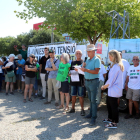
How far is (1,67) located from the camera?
852cm

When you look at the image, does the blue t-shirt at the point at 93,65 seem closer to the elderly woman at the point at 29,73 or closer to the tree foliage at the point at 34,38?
the elderly woman at the point at 29,73

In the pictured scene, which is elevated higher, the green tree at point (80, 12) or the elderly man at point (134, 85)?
the green tree at point (80, 12)

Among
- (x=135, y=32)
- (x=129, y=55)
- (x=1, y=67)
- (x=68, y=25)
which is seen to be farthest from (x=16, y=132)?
(x=135, y=32)

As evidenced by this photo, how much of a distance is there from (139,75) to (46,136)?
289 cm

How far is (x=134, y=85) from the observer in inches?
184

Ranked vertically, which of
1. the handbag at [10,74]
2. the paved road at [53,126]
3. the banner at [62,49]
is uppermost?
the banner at [62,49]

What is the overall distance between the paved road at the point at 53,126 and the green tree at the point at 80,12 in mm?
9066

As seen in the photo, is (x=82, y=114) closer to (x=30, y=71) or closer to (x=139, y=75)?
(x=139, y=75)

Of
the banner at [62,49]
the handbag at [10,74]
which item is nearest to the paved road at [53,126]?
the handbag at [10,74]

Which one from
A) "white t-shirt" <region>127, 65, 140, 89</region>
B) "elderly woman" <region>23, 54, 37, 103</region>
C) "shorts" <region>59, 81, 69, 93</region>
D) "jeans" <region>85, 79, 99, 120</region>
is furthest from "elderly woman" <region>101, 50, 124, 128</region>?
"elderly woman" <region>23, 54, 37, 103</region>

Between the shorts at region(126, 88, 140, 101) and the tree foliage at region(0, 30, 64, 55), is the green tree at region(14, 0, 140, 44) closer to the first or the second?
the shorts at region(126, 88, 140, 101)

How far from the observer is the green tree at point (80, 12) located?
42.9ft

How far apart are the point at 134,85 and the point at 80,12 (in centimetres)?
981

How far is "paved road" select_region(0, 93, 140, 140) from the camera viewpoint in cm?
364
